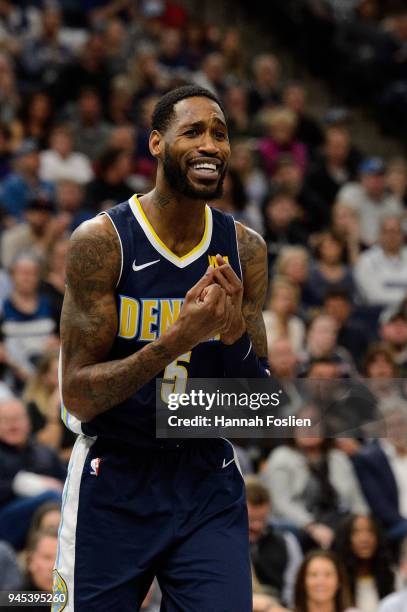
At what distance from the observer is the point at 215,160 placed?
3773mm

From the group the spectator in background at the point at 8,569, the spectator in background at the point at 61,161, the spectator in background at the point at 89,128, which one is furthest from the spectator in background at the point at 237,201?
the spectator in background at the point at 8,569

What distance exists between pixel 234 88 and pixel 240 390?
9.36 meters

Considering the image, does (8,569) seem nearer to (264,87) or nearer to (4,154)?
(4,154)

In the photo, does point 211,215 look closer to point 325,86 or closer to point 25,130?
point 25,130

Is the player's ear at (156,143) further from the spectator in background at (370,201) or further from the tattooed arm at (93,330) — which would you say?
the spectator in background at (370,201)

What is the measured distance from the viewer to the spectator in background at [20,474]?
6613 mm

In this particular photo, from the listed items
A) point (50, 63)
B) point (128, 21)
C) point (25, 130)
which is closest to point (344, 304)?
point (25, 130)

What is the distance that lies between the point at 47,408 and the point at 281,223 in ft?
12.3

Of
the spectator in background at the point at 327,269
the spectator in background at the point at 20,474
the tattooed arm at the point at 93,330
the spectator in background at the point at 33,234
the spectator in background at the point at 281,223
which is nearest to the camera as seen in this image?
the tattooed arm at the point at 93,330

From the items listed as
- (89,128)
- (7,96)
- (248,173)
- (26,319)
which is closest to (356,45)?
(248,173)

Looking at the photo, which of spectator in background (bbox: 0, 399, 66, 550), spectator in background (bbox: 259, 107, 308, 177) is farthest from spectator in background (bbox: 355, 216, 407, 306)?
spectator in background (bbox: 0, 399, 66, 550)

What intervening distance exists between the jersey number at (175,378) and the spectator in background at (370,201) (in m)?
7.88

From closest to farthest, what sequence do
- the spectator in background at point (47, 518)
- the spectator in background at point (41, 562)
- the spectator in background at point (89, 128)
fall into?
the spectator in background at point (41, 562) → the spectator in background at point (47, 518) → the spectator in background at point (89, 128)

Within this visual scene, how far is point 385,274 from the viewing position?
10578 millimetres
